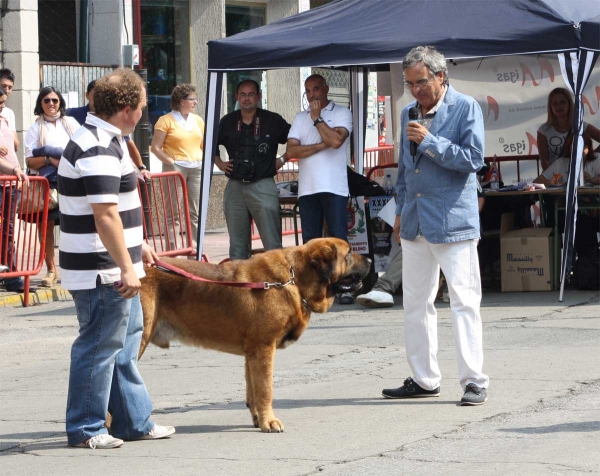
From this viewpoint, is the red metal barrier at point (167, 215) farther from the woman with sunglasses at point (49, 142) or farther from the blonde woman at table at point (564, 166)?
the blonde woman at table at point (564, 166)

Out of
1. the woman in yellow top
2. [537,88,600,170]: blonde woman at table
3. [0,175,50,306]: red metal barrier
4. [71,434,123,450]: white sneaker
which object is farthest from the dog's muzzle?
the woman in yellow top

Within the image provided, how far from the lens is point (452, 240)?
22.2 ft

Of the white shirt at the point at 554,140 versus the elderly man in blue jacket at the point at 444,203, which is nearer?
the elderly man in blue jacket at the point at 444,203

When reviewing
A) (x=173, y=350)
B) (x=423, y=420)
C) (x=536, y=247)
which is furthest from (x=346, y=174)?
(x=423, y=420)

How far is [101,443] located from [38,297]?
6.41 meters

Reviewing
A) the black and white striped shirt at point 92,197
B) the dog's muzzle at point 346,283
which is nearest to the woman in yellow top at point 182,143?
the dog's muzzle at point 346,283

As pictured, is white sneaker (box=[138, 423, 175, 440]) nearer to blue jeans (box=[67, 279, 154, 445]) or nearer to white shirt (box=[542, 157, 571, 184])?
blue jeans (box=[67, 279, 154, 445])

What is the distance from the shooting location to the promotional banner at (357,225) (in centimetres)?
1193

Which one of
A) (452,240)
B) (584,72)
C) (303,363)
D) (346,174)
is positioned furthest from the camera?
(346,174)

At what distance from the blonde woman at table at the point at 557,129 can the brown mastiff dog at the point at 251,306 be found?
23.4 feet

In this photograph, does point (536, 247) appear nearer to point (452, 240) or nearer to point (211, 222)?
point (452, 240)

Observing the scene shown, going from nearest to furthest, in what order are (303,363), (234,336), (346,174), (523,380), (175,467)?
(175,467), (234,336), (523,380), (303,363), (346,174)

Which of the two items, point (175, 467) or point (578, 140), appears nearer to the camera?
point (175, 467)

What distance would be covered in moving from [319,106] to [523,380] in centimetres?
492
